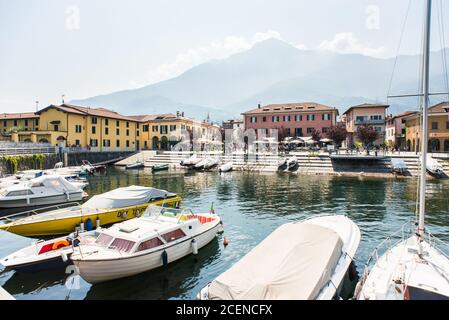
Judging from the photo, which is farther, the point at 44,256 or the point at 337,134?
the point at 337,134

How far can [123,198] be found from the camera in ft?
71.7

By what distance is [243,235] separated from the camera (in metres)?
20.0

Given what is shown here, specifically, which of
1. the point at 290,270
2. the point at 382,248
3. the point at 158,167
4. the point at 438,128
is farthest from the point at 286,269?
the point at 438,128

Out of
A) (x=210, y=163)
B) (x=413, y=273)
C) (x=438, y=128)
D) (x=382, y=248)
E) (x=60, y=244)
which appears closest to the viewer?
(x=413, y=273)

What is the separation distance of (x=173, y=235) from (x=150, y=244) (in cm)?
145

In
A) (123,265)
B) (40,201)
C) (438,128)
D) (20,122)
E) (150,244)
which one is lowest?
(123,265)

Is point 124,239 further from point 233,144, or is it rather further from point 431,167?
point 233,144

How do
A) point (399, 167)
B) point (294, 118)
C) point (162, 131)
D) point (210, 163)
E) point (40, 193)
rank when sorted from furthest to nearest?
point (162, 131), point (294, 118), point (210, 163), point (399, 167), point (40, 193)

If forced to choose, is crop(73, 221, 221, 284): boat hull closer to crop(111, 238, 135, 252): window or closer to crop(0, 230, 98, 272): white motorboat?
crop(111, 238, 135, 252): window

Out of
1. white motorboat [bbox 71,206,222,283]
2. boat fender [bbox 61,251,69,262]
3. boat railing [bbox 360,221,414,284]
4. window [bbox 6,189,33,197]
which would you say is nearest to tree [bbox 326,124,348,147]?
boat railing [bbox 360,221,414,284]

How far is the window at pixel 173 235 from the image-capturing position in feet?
48.1

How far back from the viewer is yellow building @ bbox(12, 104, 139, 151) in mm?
68125

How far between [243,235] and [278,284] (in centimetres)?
1114

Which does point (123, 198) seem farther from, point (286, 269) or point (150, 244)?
point (286, 269)
